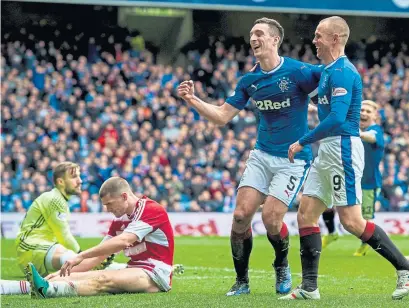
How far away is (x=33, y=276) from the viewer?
7.59 metres

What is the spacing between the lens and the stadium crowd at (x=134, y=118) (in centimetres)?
2162

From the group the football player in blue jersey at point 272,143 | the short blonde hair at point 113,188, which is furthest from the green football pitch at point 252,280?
the short blonde hair at point 113,188

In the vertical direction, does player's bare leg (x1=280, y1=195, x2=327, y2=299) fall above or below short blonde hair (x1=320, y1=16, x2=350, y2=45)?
below

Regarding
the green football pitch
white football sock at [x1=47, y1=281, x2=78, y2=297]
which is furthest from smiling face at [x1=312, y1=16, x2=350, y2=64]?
white football sock at [x1=47, y1=281, x2=78, y2=297]

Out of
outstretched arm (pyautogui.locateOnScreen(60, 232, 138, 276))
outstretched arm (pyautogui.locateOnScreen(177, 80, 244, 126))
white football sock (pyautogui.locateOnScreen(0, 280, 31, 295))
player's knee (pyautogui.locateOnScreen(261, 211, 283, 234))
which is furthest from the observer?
white football sock (pyautogui.locateOnScreen(0, 280, 31, 295))

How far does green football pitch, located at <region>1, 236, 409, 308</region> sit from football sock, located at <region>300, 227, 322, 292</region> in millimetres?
226

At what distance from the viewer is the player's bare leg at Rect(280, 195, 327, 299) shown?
7.41 meters

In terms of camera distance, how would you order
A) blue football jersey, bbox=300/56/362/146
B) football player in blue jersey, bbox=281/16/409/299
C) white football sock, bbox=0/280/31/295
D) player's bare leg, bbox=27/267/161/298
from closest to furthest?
1. blue football jersey, bbox=300/56/362/146
2. football player in blue jersey, bbox=281/16/409/299
3. player's bare leg, bbox=27/267/161/298
4. white football sock, bbox=0/280/31/295

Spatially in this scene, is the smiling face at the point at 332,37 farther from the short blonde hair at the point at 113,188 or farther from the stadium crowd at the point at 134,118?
the stadium crowd at the point at 134,118

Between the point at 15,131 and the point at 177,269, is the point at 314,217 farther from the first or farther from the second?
the point at 15,131

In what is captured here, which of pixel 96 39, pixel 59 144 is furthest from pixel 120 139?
pixel 96 39

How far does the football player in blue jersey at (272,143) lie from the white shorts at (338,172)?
49 centimetres

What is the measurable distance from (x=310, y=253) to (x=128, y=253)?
1.70 m

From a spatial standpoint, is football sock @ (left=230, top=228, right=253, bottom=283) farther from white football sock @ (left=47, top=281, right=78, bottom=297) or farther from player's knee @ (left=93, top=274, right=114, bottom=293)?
white football sock @ (left=47, top=281, right=78, bottom=297)
